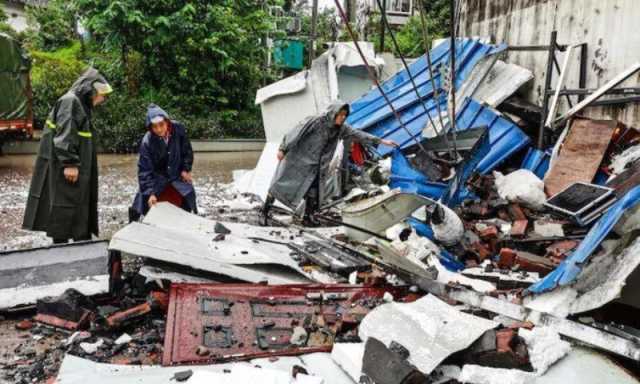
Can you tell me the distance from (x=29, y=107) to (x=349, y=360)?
1061 centimetres

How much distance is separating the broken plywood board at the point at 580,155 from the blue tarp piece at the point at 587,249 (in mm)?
2343

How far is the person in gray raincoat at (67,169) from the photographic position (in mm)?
4422

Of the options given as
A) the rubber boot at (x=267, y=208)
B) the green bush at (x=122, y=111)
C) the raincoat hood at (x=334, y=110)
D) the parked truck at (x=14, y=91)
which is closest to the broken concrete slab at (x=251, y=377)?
the rubber boot at (x=267, y=208)

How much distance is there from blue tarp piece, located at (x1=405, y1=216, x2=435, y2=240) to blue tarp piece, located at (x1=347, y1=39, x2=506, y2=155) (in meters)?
2.94

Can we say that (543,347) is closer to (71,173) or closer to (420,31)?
(71,173)

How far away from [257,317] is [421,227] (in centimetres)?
228

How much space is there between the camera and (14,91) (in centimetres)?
1049

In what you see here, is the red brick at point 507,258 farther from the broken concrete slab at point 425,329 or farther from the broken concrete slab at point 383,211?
the broken concrete slab at point 425,329

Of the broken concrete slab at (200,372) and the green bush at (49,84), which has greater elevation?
the green bush at (49,84)

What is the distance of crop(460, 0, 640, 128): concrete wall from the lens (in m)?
5.95

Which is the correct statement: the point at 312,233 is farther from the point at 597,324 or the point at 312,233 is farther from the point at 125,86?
the point at 125,86

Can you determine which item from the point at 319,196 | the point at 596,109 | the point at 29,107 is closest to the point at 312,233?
the point at 319,196

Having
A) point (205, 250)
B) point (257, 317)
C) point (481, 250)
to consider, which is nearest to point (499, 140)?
point (481, 250)

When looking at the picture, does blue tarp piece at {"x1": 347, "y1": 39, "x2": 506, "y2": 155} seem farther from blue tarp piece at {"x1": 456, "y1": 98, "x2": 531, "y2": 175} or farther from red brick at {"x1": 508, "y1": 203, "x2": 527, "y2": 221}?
red brick at {"x1": 508, "y1": 203, "x2": 527, "y2": 221}
